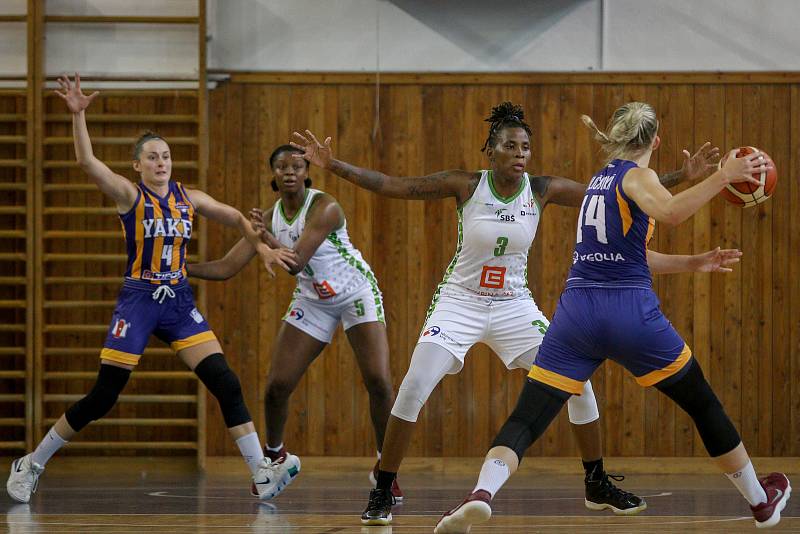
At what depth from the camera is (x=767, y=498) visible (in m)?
4.37

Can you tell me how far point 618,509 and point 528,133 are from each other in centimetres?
192

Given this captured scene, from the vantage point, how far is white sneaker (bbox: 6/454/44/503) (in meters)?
6.12

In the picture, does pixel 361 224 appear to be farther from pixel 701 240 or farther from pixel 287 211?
pixel 701 240

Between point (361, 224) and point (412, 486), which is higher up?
point (361, 224)

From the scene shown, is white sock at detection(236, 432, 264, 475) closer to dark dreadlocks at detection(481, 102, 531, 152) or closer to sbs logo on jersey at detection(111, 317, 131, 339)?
sbs logo on jersey at detection(111, 317, 131, 339)

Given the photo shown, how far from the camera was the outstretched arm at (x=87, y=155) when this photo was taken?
584 centimetres

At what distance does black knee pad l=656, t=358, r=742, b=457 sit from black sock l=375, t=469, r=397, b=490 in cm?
146

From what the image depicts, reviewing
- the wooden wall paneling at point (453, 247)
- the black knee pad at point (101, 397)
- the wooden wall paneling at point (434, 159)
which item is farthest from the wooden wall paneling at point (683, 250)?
the black knee pad at point (101, 397)

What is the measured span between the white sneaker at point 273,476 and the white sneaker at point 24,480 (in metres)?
1.33

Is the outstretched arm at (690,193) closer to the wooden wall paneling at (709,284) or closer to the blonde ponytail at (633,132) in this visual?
the blonde ponytail at (633,132)

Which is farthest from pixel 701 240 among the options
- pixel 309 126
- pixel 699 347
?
pixel 309 126

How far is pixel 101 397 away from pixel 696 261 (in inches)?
135

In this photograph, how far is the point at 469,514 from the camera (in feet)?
13.1

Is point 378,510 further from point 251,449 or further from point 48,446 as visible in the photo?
point 48,446
